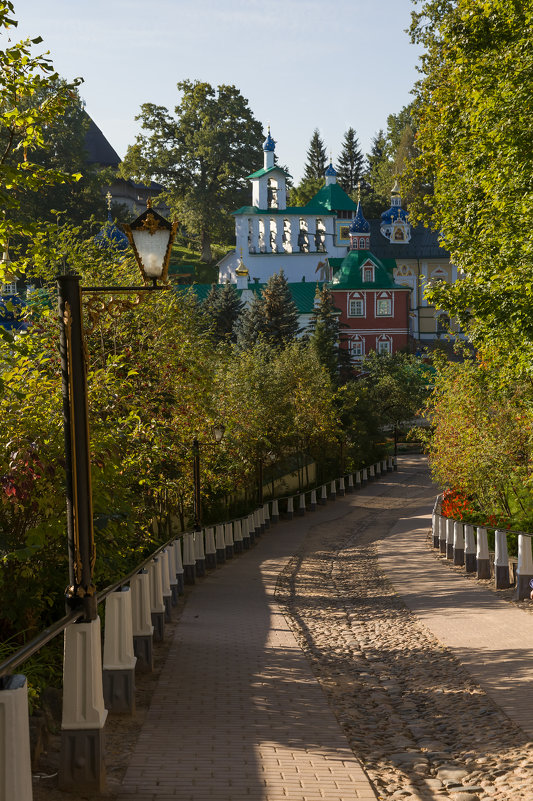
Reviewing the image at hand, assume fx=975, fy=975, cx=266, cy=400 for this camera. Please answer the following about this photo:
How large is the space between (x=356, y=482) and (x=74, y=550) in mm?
45271

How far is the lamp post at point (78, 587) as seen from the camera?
604 cm

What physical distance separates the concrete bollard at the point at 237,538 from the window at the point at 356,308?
182ft

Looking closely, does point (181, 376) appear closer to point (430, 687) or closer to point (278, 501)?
point (430, 687)

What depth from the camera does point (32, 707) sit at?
6930mm

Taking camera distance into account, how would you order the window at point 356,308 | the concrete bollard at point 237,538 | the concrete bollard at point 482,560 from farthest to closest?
the window at point 356,308 < the concrete bollard at point 237,538 < the concrete bollard at point 482,560

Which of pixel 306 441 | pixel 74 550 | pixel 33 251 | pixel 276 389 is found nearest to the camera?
pixel 74 550

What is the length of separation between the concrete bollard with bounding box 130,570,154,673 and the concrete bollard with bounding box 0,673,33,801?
488cm

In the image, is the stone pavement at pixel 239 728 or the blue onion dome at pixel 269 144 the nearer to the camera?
the stone pavement at pixel 239 728

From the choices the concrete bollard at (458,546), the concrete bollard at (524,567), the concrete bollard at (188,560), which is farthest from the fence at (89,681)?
the concrete bollard at (458,546)

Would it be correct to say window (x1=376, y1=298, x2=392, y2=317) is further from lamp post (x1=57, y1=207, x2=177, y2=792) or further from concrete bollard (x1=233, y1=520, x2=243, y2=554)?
lamp post (x1=57, y1=207, x2=177, y2=792)

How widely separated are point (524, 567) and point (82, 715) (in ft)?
32.5

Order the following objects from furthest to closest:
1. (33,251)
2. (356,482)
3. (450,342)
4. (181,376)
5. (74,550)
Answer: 1. (450,342)
2. (356,482)
3. (181,376)
4. (33,251)
5. (74,550)

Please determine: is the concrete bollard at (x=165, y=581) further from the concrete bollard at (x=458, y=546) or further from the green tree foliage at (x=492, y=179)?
the concrete bollard at (x=458, y=546)

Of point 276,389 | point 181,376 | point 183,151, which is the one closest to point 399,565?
point 181,376
